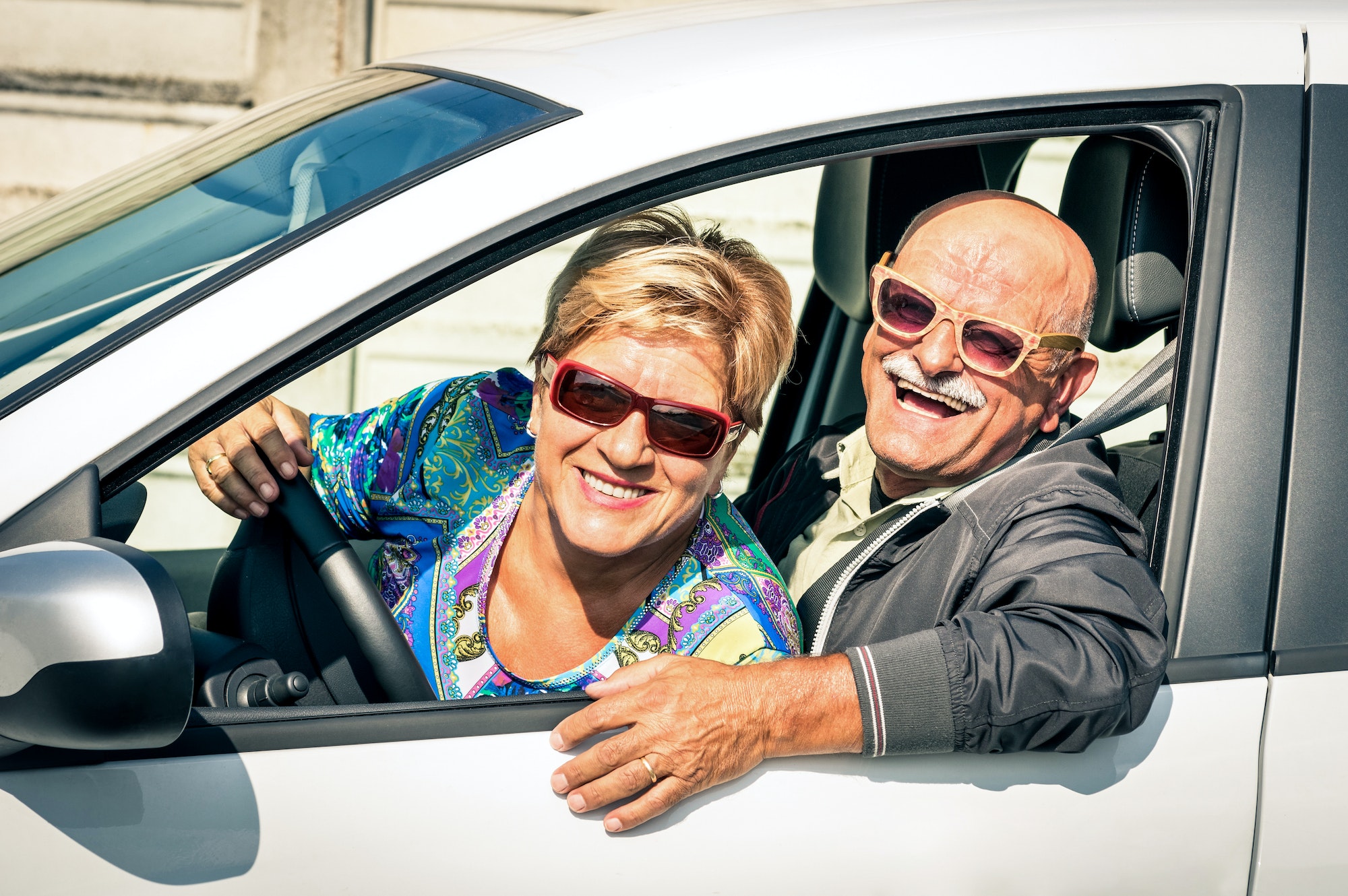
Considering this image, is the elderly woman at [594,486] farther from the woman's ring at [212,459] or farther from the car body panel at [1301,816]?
the car body panel at [1301,816]

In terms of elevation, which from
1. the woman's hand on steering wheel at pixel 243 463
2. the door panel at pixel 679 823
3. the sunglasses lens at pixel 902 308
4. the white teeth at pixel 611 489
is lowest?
the door panel at pixel 679 823

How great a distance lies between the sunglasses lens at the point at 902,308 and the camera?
192 centimetres

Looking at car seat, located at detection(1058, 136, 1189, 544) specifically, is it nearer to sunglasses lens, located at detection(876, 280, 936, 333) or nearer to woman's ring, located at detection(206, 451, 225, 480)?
sunglasses lens, located at detection(876, 280, 936, 333)

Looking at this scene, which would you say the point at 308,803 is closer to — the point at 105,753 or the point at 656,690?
the point at 105,753

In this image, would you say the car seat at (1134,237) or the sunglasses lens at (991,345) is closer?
the car seat at (1134,237)

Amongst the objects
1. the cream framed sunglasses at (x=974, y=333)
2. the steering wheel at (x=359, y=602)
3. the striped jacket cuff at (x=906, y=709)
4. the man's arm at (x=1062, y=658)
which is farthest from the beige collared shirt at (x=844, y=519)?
the steering wheel at (x=359, y=602)

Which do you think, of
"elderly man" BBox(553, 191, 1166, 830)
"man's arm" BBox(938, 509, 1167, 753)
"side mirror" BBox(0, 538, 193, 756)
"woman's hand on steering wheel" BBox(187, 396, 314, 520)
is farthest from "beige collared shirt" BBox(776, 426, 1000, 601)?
"side mirror" BBox(0, 538, 193, 756)

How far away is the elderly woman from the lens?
1.58 m

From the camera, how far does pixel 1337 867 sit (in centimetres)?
130

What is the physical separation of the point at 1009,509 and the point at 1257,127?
21.9 inches

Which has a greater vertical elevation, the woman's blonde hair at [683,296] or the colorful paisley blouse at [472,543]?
the woman's blonde hair at [683,296]

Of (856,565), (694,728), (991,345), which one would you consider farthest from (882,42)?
(694,728)

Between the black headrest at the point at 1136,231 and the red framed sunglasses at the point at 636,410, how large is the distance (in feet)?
2.11

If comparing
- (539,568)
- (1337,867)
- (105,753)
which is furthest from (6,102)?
(1337,867)
